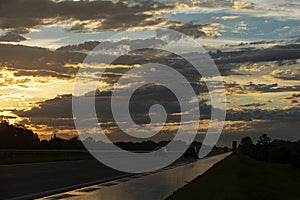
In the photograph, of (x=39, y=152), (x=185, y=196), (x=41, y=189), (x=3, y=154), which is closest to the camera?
(x=185, y=196)

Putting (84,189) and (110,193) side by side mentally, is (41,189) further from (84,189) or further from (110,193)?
(110,193)

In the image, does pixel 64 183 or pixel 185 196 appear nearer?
pixel 185 196

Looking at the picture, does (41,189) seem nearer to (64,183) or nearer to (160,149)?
(64,183)

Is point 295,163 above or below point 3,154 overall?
below

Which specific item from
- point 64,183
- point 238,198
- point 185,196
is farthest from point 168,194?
point 64,183

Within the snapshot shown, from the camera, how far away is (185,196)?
1884 cm

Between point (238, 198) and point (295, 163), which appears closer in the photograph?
point (238, 198)

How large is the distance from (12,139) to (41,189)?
8509 centimetres

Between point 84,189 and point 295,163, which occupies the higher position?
point 84,189

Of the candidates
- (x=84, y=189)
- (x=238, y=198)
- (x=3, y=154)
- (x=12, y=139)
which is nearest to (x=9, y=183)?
(x=84, y=189)

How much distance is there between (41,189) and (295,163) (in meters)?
39.6

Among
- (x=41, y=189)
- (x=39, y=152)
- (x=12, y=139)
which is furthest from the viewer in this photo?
(x=12, y=139)

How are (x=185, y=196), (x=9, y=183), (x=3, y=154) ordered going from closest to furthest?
(x=185, y=196)
(x=9, y=183)
(x=3, y=154)

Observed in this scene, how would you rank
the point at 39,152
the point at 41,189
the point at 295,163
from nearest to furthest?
the point at 41,189 → the point at 295,163 → the point at 39,152
